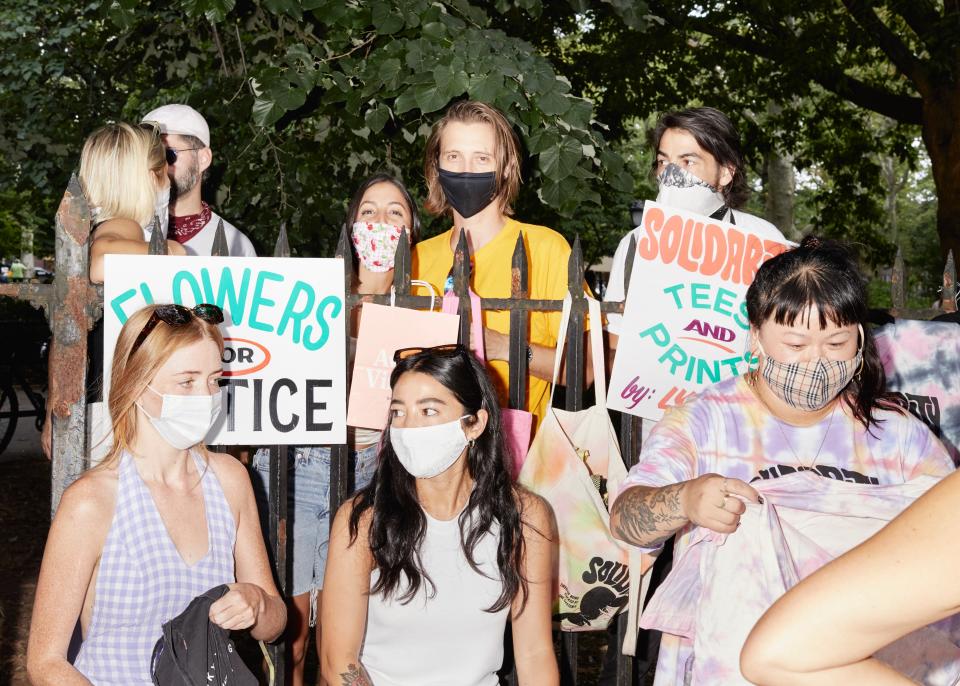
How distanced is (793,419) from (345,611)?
1.35m

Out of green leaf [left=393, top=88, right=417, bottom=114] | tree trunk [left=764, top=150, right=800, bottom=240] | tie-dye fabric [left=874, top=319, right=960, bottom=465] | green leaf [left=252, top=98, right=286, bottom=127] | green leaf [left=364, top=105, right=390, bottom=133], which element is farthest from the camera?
tree trunk [left=764, top=150, right=800, bottom=240]

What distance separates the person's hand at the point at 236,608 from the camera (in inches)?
106

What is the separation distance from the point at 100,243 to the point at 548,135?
6.00 feet

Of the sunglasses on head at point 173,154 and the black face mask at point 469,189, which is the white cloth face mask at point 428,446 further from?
the sunglasses on head at point 173,154

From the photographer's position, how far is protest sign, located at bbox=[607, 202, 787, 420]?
11.3 feet

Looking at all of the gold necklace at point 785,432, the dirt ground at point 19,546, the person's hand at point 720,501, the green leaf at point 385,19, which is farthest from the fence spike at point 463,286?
the dirt ground at point 19,546

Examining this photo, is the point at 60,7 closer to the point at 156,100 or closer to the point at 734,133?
the point at 156,100

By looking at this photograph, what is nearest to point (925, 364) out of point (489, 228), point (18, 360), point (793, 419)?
point (793, 419)

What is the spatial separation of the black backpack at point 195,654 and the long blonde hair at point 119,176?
153cm

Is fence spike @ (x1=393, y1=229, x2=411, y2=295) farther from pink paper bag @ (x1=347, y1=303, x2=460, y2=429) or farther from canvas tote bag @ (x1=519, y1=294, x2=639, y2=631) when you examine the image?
canvas tote bag @ (x1=519, y1=294, x2=639, y2=631)

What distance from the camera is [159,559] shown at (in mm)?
2734

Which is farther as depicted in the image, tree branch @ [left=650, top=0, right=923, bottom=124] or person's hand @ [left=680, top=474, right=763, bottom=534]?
tree branch @ [left=650, top=0, right=923, bottom=124]

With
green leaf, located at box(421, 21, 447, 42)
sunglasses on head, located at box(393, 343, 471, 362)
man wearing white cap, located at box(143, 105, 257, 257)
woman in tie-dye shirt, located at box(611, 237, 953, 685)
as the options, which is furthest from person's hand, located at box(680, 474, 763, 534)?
green leaf, located at box(421, 21, 447, 42)

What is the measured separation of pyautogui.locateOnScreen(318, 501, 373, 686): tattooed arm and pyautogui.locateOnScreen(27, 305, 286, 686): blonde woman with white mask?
0.47 ft
